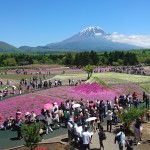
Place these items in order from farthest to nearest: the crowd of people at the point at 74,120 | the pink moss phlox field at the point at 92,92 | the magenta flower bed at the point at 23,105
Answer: the pink moss phlox field at the point at 92,92 < the magenta flower bed at the point at 23,105 < the crowd of people at the point at 74,120

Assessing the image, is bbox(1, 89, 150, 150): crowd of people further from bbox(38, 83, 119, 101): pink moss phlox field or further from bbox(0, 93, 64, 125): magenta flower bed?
bbox(38, 83, 119, 101): pink moss phlox field

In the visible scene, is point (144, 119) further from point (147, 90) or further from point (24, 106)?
point (147, 90)

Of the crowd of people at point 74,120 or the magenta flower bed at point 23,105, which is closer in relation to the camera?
the crowd of people at point 74,120

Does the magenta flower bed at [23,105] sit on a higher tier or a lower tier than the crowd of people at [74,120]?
lower

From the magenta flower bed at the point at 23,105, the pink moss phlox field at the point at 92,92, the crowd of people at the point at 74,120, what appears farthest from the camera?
the pink moss phlox field at the point at 92,92

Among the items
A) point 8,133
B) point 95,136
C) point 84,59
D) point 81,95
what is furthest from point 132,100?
point 84,59

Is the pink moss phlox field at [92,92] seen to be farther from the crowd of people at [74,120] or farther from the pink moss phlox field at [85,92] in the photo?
the crowd of people at [74,120]

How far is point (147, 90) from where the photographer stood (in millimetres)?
55219

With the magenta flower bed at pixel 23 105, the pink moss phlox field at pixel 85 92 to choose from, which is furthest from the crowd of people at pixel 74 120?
the pink moss phlox field at pixel 85 92

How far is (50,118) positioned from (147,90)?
31055 millimetres

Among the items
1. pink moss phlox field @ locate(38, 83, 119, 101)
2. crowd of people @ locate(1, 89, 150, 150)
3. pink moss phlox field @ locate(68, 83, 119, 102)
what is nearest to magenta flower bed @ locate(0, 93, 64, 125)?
pink moss phlox field @ locate(38, 83, 119, 101)

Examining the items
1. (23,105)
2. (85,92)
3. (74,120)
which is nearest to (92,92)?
(85,92)

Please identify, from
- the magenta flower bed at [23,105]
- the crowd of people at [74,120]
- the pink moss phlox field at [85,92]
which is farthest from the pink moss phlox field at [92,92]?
the crowd of people at [74,120]

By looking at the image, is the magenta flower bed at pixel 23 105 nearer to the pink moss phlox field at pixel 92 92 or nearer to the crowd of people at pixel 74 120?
the crowd of people at pixel 74 120
